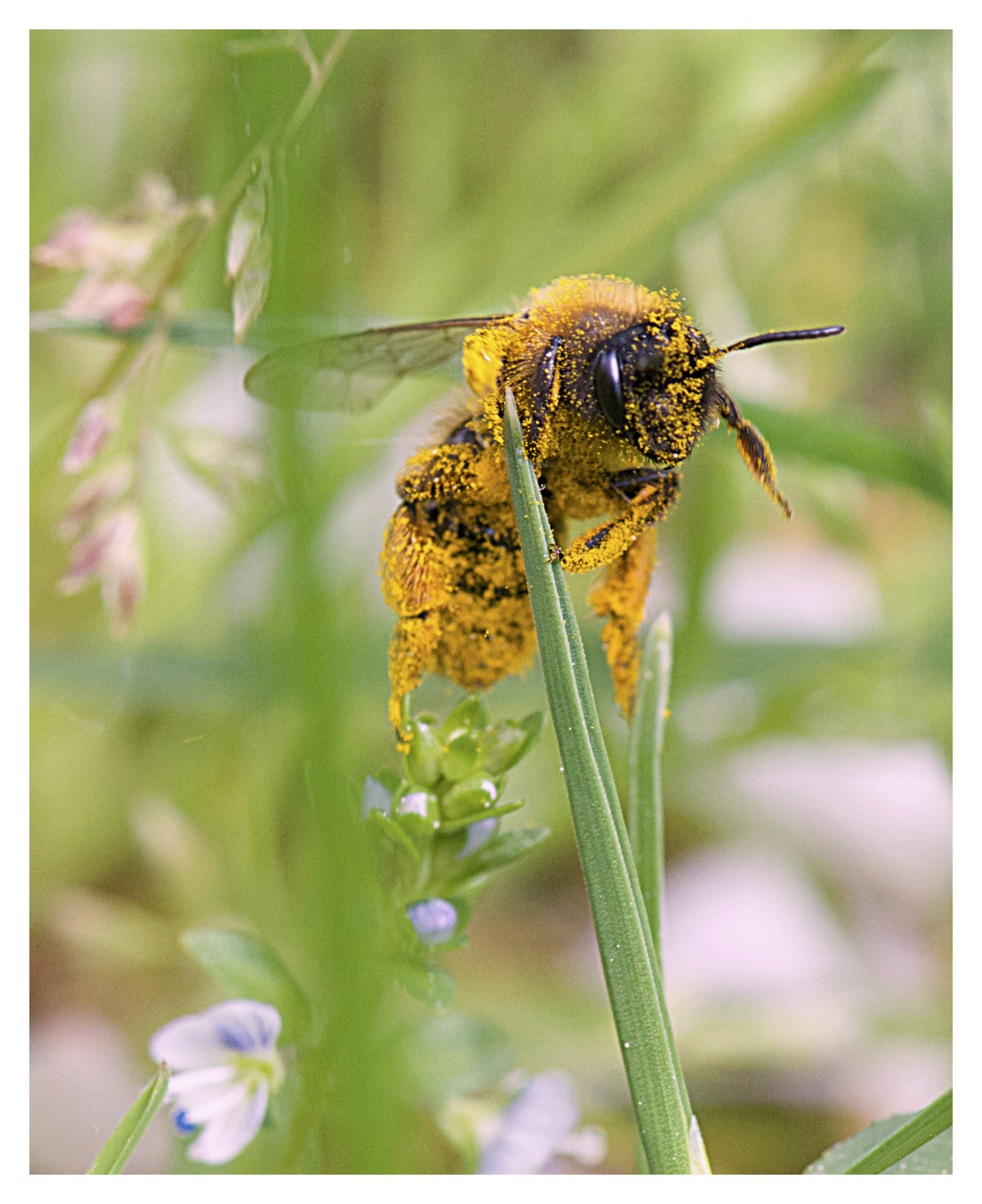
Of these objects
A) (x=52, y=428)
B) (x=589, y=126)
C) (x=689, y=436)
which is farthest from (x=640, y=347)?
(x=52, y=428)

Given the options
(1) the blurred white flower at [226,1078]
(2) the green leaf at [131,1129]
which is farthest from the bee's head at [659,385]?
(2) the green leaf at [131,1129]

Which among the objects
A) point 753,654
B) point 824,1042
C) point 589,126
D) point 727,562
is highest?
point 589,126

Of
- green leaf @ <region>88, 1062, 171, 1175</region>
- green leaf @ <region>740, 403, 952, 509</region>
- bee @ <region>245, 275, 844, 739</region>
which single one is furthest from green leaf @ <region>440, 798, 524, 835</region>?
green leaf @ <region>740, 403, 952, 509</region>

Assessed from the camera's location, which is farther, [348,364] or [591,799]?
[348,364]

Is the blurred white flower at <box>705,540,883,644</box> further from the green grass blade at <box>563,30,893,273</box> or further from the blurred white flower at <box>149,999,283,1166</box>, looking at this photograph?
the blurred white flower at <box>149,999,283,1166</box>

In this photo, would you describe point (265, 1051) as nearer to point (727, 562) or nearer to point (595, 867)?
point (595, 867)

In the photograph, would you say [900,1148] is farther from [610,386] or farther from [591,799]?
[610,386]

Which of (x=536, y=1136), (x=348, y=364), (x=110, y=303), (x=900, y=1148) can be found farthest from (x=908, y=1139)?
(x=110, y=303)
